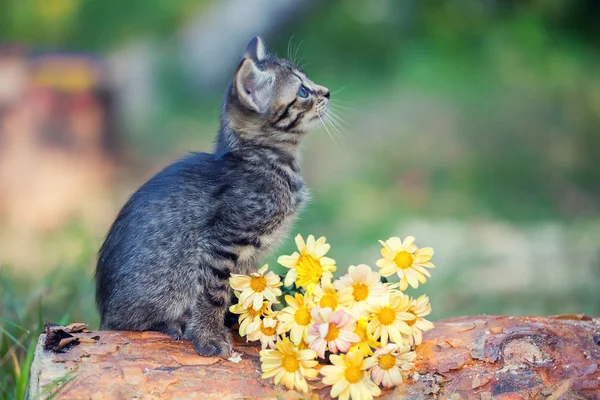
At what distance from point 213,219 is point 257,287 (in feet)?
1.41

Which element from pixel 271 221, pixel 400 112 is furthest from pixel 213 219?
pixel 400 112

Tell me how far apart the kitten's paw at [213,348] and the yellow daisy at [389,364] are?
21.9 inches

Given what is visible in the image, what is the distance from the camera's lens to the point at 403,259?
8.70 ft

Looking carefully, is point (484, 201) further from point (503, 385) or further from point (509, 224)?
point (503, 385)

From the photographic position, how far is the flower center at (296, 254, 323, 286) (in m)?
2.62

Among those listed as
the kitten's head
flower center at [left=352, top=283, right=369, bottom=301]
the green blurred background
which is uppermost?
the green blurred background

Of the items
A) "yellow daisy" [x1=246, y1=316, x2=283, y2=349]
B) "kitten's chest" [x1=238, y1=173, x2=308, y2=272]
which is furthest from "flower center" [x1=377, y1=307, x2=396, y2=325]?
"kitten's chest" [x1=238, y1=173, x2=308, y2=272]

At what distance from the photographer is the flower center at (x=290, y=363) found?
2.47 meters

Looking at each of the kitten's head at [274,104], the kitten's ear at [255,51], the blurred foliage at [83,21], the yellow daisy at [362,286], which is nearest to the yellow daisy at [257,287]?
the yellow daisy at [362,286]

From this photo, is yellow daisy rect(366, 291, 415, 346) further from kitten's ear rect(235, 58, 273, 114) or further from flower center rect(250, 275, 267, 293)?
kitten's ear rect(235, 58, 273, 114)

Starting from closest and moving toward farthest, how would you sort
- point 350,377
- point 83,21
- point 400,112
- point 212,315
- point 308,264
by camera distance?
1. point 350,377
2. point 308,264
3. point 212,315
4. point 400,112
5. point 83,21

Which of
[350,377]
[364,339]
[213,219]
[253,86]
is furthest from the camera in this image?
[253,86]

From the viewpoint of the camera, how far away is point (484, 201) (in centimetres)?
670

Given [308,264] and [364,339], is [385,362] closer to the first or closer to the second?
[364,339]
